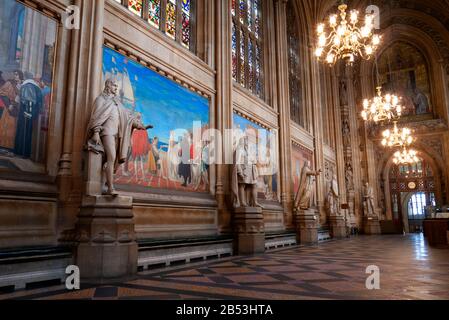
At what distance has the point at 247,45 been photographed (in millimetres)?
13656

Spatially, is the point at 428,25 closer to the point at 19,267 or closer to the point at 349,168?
the point at 349,168

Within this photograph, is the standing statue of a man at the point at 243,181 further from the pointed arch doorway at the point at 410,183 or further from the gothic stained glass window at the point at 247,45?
the pointed arch doorway at the point at 410,183

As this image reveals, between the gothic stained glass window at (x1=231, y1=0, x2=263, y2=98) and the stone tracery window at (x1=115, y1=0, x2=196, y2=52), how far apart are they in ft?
8.40

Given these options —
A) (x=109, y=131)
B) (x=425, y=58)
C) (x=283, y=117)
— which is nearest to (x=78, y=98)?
(x=109, y=131)

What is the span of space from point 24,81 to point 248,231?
6.20m

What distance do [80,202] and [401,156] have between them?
2014cm

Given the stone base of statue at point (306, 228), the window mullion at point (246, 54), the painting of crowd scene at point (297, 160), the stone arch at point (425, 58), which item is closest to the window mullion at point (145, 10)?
the window mullion at point (246, 54)

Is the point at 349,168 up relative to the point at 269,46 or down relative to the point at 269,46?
down

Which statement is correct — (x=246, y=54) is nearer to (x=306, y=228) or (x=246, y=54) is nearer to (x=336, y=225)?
(x=306, y=228)

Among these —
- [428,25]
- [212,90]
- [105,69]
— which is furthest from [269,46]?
[428,25]

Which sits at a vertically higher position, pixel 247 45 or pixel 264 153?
pixel 247 45

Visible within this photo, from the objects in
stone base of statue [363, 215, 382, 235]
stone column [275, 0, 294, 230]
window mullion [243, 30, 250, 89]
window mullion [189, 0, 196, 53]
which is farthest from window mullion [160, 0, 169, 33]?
stone base of statue [363, 215, 382, 235]

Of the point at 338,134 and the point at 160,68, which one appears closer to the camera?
the point at 160,68

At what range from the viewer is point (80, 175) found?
596 cm
